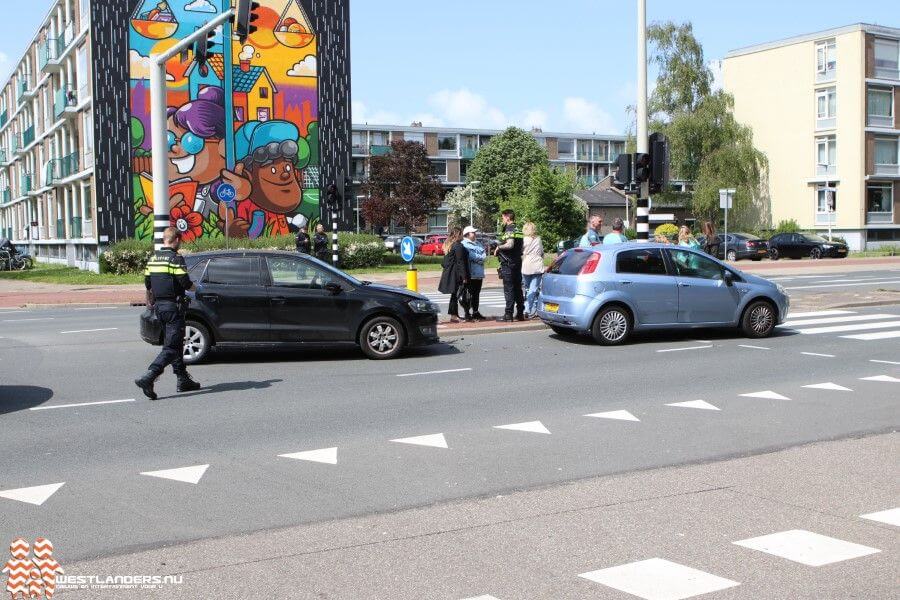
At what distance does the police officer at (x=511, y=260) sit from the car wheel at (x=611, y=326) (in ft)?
8.01

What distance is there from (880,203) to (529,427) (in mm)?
58679

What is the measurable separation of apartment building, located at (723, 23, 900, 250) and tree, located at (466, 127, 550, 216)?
1076 inches

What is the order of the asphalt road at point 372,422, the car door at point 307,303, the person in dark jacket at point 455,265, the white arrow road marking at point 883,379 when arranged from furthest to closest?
the person in dark jacket at point 455,265
the car door at point 307,303
the white arrow road marking at point 883,379
the asphalt road at point 372,422

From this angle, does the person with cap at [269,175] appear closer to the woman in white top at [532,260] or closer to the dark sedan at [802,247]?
the woman in white top at [532,260]

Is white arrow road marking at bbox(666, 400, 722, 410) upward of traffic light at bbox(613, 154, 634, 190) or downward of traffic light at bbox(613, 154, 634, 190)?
downward

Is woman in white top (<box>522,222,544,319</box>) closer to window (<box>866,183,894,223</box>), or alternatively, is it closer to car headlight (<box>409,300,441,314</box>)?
car headlight (<box>409,300,441,314</box>)

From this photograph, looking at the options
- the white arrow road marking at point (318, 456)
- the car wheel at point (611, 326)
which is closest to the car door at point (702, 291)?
the car wheel at point (611, 326)

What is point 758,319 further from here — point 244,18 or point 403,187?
point 403,187

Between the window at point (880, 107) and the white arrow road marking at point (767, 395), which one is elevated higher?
the window at point (880, 107)

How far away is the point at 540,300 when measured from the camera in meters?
14.7

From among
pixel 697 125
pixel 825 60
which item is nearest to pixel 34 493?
pixel 697 125

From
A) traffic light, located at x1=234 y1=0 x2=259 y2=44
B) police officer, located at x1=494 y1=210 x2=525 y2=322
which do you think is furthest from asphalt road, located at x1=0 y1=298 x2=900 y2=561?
traffic light, located at x1=234 y1=0 x2=259 y2=44

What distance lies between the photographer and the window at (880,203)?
5906 cm

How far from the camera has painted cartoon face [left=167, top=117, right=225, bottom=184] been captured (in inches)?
1436
